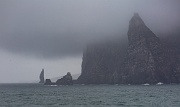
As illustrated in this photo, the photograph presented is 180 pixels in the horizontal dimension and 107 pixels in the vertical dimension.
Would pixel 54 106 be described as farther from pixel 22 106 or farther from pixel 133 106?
pixel 133 106

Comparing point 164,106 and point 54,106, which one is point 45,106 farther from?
point 164,106

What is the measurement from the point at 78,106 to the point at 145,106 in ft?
53.7

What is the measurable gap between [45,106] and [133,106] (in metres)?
21.7

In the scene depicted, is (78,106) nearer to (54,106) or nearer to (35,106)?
(54,106)

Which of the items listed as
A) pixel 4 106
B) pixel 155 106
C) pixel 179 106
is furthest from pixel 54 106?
pixel 179 106

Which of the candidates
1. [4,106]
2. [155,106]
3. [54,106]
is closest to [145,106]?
[155,106]

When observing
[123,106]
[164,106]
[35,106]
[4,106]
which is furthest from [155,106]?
[4,106]

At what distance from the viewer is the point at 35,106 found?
2901 inches

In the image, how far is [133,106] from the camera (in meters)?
73.0

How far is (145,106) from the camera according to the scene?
237ft

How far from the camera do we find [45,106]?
73.0 meters

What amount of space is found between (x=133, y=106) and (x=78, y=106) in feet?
44.5

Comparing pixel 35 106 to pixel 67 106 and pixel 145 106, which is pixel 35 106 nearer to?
pixel 67 106

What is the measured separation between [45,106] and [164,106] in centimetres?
Answer: 2918
